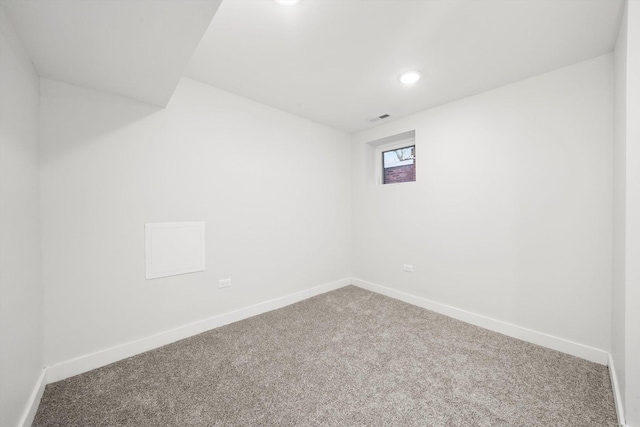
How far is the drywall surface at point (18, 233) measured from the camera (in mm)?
1186

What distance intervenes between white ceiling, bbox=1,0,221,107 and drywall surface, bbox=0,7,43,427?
0.38ft

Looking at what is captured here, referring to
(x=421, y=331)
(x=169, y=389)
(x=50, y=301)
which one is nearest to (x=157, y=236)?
(x=50, y=301)

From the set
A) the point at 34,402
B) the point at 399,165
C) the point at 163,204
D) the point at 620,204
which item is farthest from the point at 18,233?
the point at 399,165

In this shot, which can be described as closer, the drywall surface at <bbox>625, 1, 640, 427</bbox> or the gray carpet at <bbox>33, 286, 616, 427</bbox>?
the drywall surface at <bbox>625, 1, 640, 427</bbox>

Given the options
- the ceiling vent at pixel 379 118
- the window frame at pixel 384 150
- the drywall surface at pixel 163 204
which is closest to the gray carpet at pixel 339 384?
the drywall surface at pixel 163 204

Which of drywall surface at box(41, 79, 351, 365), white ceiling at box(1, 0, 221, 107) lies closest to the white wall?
white ceiling at box(1, 0, 221, 107)

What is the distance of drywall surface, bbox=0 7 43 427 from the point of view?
119 cm

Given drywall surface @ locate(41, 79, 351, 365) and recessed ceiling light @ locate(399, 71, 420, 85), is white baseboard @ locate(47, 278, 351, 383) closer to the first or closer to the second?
drywall surface @ locate(41, 79, 351, 365)

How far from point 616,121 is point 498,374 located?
2010 millimetres

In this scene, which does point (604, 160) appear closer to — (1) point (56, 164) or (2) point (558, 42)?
(2) point (558, 42)

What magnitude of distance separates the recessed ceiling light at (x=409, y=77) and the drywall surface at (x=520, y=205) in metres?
0.77

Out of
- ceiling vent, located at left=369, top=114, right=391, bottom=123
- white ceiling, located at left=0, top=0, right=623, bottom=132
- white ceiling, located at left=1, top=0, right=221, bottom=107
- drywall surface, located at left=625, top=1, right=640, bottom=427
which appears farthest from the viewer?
ceiling vent, located at left=369, top=114, right=391, bottom=123

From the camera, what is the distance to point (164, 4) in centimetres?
107

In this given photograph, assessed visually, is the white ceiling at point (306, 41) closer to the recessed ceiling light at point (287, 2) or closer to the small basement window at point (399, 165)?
the recessed ceiling light at point (287, 2)
